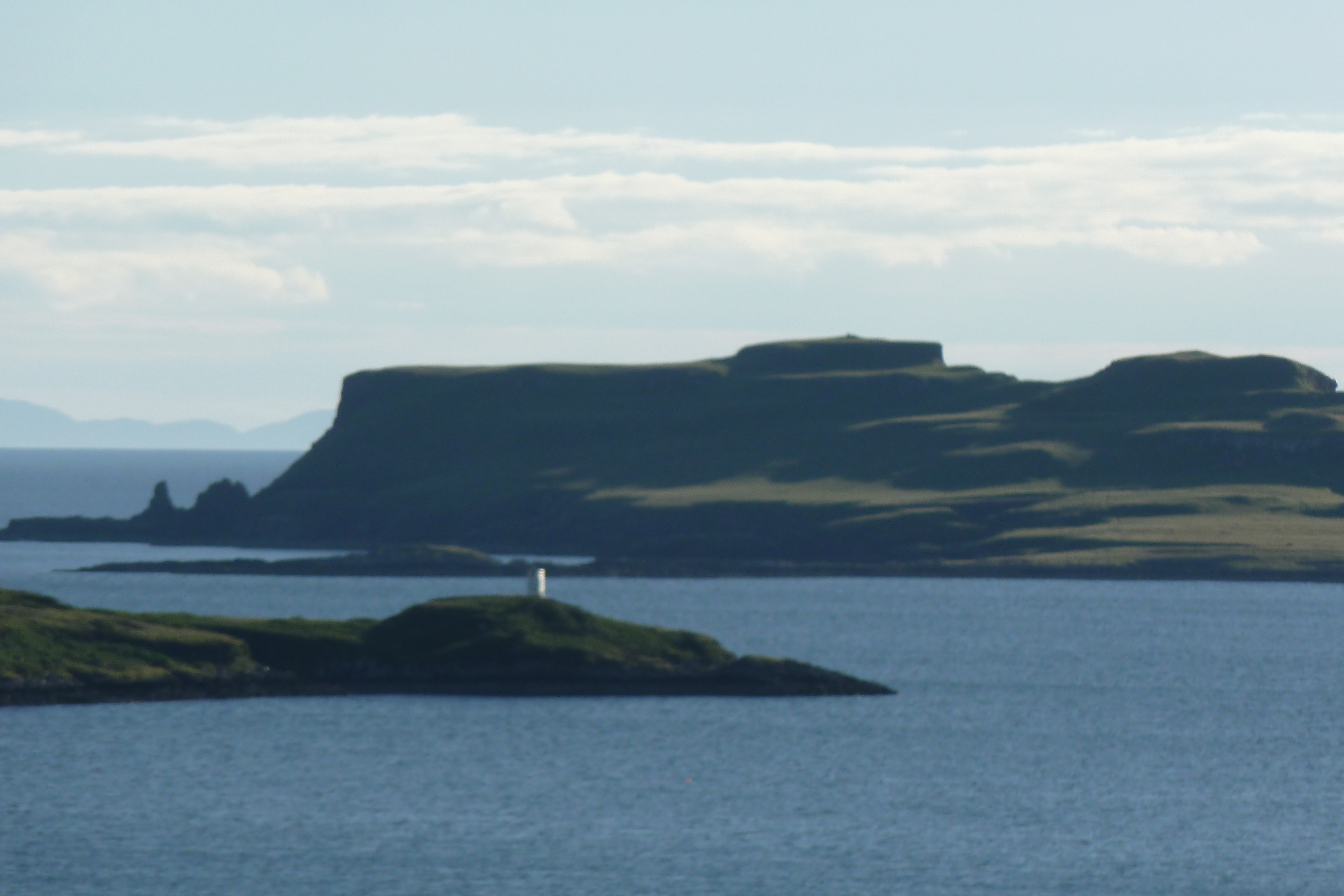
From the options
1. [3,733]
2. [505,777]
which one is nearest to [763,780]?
[505,777]

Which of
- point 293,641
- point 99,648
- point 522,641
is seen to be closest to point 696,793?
point 522,641

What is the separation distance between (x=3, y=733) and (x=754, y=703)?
40.6m

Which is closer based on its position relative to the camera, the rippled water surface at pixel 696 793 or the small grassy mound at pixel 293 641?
the rippled water surface at pixel 696 793

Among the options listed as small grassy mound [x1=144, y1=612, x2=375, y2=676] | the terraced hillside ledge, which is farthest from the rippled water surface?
small grassy mound [x1=144, y1=612, x2=375, y2=676]

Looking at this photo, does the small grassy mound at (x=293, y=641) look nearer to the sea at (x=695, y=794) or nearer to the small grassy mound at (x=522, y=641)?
the small grassy mound at (x=522, y=641)

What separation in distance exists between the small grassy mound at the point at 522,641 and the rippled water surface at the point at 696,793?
2.53 meters

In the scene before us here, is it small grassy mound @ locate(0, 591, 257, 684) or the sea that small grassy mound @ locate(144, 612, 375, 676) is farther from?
the sea

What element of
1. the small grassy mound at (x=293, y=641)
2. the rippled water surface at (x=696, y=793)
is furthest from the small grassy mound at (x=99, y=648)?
the rippled water surface at (x=696, y=793)

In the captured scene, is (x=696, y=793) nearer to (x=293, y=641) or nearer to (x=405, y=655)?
(x=405, y=655)

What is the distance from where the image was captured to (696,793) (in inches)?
3556

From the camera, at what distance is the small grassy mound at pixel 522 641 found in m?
118

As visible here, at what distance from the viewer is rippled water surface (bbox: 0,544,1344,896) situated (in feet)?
242

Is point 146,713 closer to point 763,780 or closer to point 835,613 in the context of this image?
point 763,780

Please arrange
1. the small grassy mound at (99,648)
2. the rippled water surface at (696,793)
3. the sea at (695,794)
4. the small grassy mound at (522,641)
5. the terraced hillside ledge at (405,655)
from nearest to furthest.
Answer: the sea at (695,794)
the rippled water surface at (696,793)
the small grassy mound at (99,648)
the terraced hillside ledge at (405,655)
the small grassy mound at (522,641)
